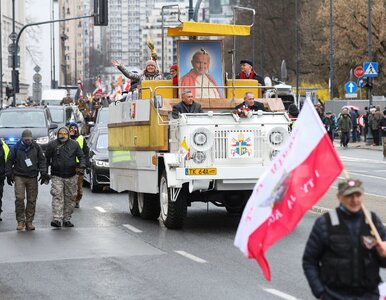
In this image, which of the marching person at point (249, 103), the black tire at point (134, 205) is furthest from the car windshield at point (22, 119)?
the marching person at point (249, 103)

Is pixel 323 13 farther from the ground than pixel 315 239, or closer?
farther from the ground

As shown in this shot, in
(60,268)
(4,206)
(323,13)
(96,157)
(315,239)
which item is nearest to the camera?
(315,239)

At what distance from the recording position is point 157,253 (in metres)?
15.7

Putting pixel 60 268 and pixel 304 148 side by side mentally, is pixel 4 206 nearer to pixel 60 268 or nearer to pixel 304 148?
pixel 60 268

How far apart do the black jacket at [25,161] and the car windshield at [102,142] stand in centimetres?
854

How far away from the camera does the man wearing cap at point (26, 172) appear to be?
19234 millimetres

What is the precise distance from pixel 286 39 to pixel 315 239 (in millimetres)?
93529

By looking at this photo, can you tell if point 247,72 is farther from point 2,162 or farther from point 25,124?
point 25,124

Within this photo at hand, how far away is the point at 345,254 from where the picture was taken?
744 centimetres

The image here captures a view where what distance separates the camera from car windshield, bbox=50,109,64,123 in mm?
41750

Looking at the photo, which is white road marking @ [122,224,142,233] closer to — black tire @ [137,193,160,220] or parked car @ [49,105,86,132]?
black tire @ [137,193,160,220]

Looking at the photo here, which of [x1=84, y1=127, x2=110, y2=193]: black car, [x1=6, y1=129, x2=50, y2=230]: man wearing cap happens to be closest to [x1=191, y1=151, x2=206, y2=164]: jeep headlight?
[x1=6, y1=129, x2=50, y2=230]: man wearing cap

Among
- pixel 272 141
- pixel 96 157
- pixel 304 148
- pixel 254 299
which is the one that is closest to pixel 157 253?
pixel 272 141

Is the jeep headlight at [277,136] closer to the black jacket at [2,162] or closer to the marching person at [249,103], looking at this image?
the marching person at [249,103]
